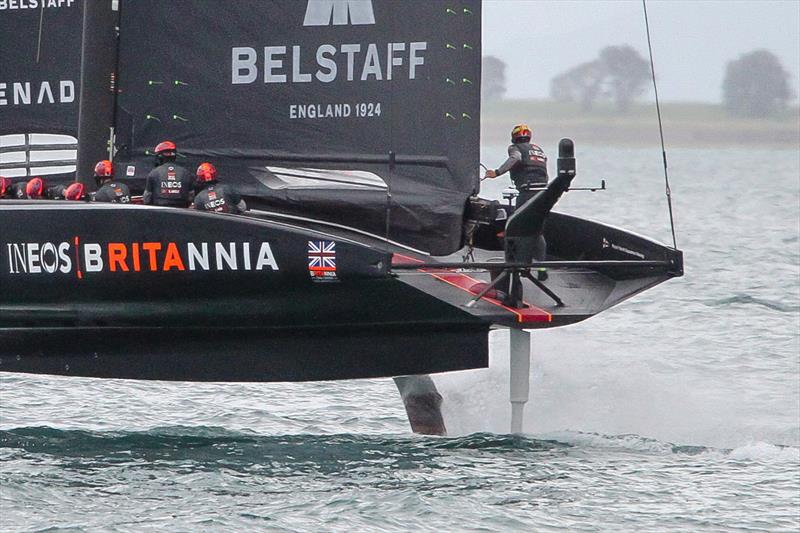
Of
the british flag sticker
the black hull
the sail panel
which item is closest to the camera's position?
the british flag sticker

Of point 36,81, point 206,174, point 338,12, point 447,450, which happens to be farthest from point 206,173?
point 36,81

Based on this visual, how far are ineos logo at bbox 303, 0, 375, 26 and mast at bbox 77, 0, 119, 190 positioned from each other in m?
1.40

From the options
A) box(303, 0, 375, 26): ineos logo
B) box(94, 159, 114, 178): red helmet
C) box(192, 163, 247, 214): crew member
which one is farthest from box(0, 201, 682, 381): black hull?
box(303, 0, 375, 26): ineos logo

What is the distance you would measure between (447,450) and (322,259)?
4.96ft

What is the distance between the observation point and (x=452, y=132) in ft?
32.6

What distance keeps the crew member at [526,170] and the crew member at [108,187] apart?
2385 mm

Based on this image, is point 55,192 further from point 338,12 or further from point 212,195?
point 338,12

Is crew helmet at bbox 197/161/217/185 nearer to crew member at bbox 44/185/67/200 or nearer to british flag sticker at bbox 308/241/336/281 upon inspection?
british flag sticker at bbox 308/241/336/281

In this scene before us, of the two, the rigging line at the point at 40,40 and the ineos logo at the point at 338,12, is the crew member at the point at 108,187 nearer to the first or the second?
the rigging line at the point at 40,40

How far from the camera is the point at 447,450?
31.8ft

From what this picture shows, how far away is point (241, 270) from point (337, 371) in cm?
91

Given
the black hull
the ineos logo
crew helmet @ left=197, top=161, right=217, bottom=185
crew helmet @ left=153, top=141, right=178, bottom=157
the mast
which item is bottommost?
the black hull

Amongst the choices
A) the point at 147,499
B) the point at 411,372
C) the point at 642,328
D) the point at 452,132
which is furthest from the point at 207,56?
the point at 642,328

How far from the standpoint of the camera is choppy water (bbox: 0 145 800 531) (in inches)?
325
